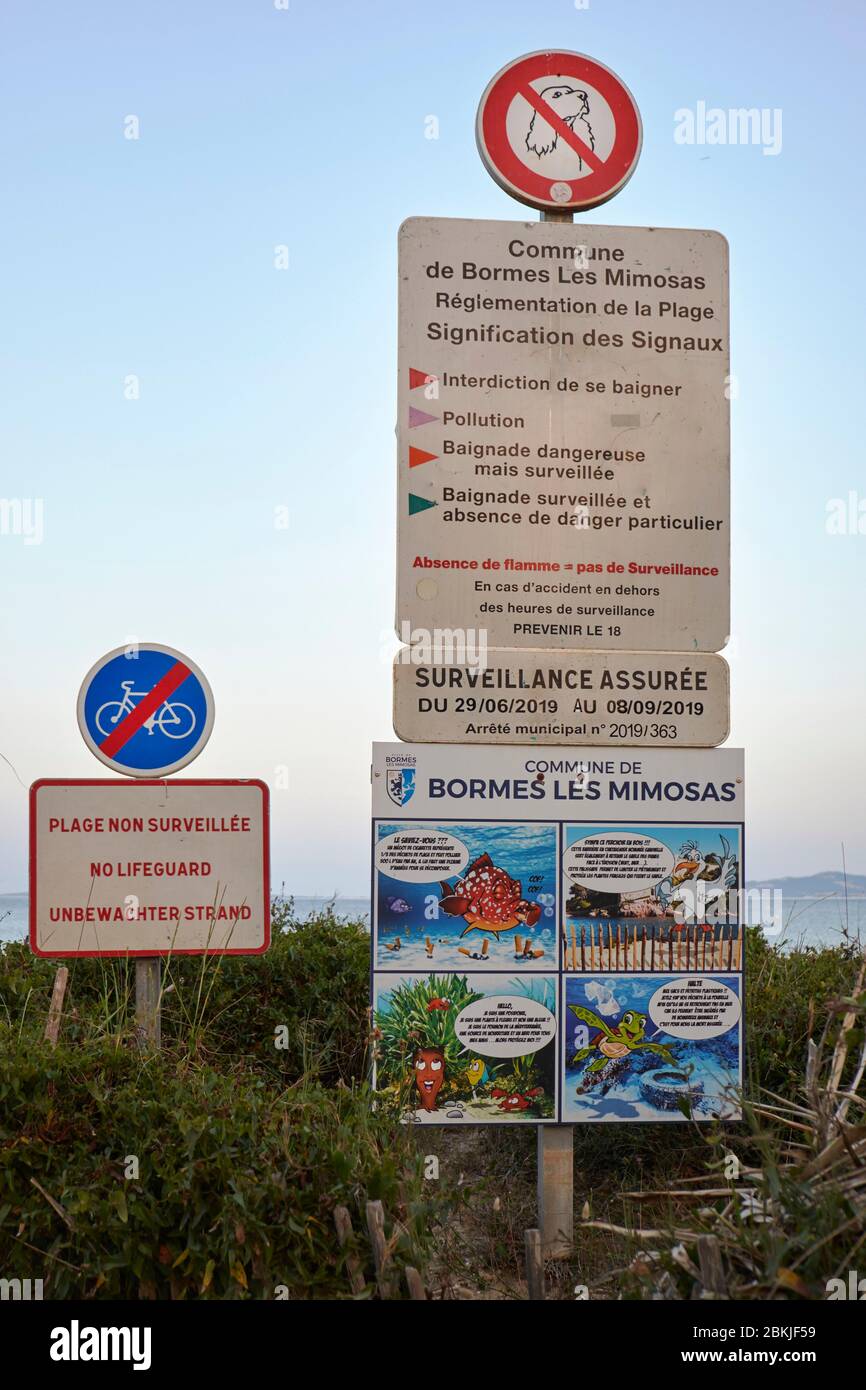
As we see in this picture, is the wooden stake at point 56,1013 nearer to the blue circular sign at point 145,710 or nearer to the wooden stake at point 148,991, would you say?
the wooden stake at point 148,991

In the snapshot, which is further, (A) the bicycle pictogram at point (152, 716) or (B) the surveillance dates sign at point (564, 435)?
(B) the surveillance dates sign at point (564, 435)

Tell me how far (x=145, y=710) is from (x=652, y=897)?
2.42 meters

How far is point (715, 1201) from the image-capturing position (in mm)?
4504

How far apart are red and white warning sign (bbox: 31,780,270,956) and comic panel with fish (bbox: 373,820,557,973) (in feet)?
1.79

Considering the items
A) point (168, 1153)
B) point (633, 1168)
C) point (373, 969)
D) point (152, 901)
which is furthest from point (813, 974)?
point (168, 1153)

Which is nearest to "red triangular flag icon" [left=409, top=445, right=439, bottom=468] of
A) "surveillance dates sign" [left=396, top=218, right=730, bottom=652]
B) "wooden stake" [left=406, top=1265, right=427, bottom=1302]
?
"surveillance dates sign" [left=396, top=218, right=730, bottom=652]

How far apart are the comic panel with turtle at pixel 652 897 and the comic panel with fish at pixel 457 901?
151 mm

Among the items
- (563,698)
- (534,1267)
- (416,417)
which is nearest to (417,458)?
(416,417)

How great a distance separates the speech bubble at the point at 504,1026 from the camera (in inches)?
214

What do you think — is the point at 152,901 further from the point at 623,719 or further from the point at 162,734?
the point at 623,719

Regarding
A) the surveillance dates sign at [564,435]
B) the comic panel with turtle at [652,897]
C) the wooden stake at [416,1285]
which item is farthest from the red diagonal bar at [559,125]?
the wooden stake at [416,1285]

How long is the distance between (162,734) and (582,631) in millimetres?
1954

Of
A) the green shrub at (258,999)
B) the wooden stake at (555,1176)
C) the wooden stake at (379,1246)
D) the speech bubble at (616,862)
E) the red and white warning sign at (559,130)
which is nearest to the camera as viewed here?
the wooden stake at (379,1246)

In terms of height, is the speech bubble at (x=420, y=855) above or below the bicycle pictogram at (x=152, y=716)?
below
